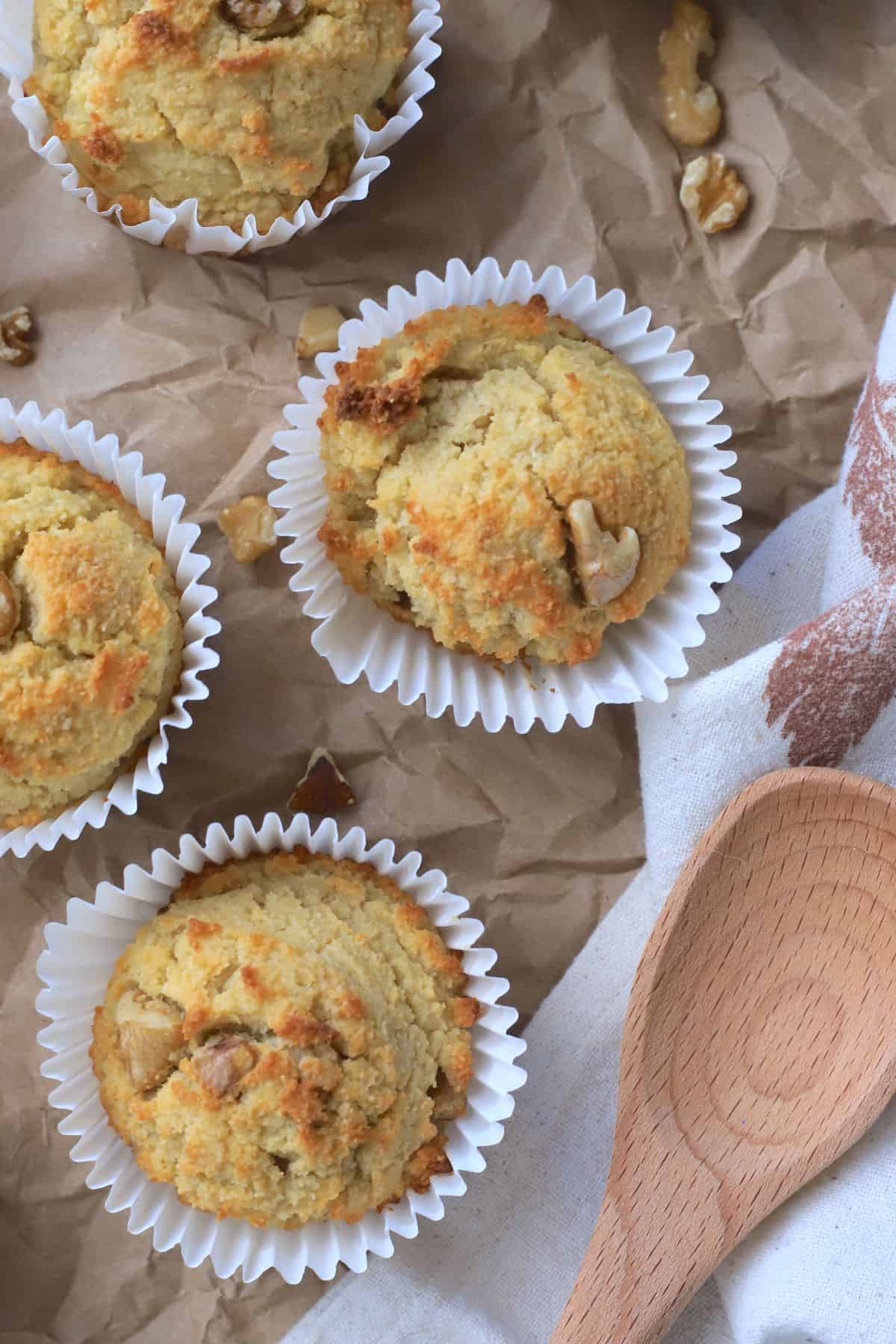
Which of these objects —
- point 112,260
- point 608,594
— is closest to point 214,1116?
point 608,594

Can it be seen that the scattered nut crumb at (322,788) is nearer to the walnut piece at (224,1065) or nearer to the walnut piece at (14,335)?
the walnut piece at (224,1065)

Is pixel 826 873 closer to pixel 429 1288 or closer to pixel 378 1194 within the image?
pixel 378 1194

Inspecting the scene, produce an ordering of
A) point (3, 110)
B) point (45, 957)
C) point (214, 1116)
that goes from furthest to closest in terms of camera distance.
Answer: point (3, 110) < point (45, 957) < point (214, 1116)

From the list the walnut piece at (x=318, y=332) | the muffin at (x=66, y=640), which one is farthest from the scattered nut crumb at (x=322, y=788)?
the walnut piece at (x=318, y=332)

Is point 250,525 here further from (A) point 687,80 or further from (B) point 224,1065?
(A) point 687,80

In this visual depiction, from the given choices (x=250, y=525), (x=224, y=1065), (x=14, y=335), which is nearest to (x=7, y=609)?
(x=250, y=525)

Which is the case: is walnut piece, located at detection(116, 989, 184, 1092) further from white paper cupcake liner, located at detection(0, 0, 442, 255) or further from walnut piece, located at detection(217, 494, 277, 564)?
white paper cupcake liner, located at detection(0, 0, 442, 255)
